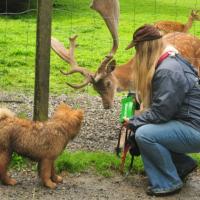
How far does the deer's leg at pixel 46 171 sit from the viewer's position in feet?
18.3

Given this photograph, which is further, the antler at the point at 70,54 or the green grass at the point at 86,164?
the antler at the point at 70,54

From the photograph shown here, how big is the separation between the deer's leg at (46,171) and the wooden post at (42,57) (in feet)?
2.92

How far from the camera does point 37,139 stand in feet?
18.2

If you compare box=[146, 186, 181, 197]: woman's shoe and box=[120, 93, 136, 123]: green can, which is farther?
box=[120, 93, 136, 123]: green can

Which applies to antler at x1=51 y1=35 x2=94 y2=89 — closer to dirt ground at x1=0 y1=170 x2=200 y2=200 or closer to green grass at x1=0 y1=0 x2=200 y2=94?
green grass at x1=0 y1=0 x2=200 y2=94

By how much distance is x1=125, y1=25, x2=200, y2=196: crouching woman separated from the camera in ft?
17.9

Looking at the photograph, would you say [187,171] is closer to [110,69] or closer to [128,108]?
[128,108]

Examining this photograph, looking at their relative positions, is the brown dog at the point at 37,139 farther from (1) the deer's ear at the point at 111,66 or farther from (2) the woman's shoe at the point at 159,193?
(1) the deer's ear at the point at 111,66

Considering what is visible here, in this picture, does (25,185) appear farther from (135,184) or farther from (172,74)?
(172,74)

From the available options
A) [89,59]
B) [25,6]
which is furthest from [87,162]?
[25,6]

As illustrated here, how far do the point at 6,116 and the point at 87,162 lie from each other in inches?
45.0

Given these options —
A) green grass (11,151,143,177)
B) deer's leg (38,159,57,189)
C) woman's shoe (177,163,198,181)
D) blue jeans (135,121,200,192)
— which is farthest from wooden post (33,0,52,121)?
woman's shoe (177,163,198,181)

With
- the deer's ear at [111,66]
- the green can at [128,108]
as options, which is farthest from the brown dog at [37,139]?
the deer's ear at [111,66]

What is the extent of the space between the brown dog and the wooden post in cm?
65
